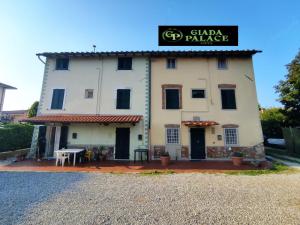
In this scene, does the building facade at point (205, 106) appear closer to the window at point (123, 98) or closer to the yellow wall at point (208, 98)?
the yellow wall at point (208, 98)

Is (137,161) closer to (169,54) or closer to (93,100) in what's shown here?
(93,100)

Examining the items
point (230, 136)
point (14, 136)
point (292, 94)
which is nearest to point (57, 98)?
point (14, 136)

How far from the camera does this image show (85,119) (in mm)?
13297

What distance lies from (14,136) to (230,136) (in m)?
18.3

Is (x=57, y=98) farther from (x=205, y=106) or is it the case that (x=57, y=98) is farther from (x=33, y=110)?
(x=205, y=106)

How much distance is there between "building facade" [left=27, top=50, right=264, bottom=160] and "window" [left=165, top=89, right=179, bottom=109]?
8cm

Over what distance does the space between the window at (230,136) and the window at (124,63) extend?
9.64 meters

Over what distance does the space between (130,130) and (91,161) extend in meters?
3.74

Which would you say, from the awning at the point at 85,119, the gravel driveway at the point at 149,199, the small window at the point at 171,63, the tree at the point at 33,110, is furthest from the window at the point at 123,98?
the tree at the point at 33,110

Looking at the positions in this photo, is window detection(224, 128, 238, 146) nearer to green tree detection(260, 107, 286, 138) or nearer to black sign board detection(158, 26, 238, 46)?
black sign board detection(158, 26, 238, 46)

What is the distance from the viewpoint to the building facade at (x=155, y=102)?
13945mm

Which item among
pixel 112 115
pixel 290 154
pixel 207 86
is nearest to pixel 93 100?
pixel 112 115

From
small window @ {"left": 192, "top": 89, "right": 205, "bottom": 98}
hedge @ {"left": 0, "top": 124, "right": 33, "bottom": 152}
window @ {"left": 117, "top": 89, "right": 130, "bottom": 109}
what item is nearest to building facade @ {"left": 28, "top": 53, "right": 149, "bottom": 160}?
window @ {"left": 117, "top": 89, "right": 130, "bottom": 109}

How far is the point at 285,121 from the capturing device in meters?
17.7
